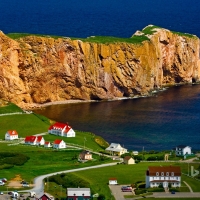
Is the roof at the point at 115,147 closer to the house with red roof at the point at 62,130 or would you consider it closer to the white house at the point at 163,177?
the house with red roof at the point at 62,130

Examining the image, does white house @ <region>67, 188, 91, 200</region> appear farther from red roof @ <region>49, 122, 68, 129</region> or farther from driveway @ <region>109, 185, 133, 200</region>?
red roof @ <region>49, 122, 68, 129</region>

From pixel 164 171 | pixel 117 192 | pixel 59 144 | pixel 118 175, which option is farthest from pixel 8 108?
pixel 117 192

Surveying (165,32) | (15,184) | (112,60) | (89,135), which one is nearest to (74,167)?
(15,184)

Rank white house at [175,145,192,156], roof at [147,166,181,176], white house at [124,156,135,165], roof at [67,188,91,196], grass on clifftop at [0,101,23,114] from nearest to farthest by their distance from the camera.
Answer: roof at [67,188,91,196] → roof at [147,166,181,176] → white house at [124,156,135,165] → white house at [175,145,192,156] → grass on clifftop at [0,101,23,114]

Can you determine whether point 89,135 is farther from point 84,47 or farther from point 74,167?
point 84,47

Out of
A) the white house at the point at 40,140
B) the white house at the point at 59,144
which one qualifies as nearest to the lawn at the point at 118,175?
the white house at the point at 59,144

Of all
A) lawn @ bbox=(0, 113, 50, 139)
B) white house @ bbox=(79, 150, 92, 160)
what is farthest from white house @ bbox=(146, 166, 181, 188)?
lawn @ bbox=(0, 113, 50, 139)

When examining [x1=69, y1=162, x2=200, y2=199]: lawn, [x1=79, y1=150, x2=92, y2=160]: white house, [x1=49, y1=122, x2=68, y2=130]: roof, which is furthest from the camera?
[x1=49, y1=122, x2=68, y2=130]: roof
